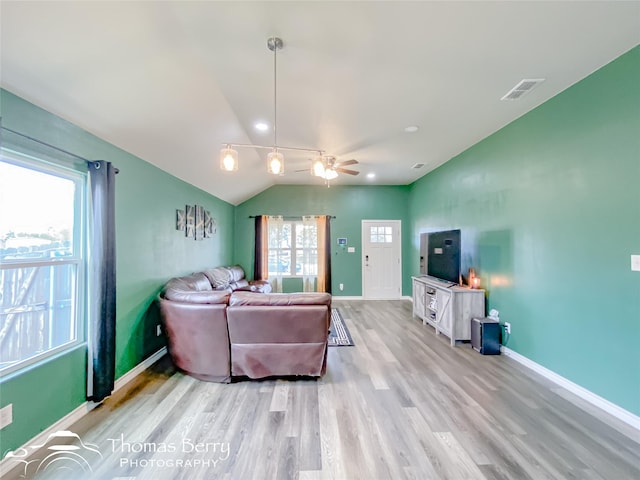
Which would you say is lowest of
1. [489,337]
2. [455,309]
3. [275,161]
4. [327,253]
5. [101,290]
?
[489,337]

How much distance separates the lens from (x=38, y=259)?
1.99 meters

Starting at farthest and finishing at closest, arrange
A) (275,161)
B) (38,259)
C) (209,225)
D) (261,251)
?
(261,251) → (209,225) → (275,161) → (38,259)

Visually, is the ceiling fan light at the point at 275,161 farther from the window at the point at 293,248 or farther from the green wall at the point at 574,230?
the window at the point at 293,248

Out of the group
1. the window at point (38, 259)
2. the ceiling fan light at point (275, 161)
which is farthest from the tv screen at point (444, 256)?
the window at point (38, 259)

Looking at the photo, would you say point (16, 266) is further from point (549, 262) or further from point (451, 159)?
point (451, 159)

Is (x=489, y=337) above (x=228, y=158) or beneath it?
beneath

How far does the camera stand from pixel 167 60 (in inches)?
78.7

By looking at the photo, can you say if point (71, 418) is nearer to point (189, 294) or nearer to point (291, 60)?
point (189, 294)

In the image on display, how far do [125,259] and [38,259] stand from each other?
803mm

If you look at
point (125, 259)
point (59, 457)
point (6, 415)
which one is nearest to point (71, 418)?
point (59, 457)

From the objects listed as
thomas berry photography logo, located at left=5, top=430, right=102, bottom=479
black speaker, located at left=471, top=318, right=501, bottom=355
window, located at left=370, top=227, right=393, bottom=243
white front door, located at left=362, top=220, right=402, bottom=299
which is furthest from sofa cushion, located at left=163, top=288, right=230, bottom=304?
window, located at left=370, top=227, right=393, bottom=243

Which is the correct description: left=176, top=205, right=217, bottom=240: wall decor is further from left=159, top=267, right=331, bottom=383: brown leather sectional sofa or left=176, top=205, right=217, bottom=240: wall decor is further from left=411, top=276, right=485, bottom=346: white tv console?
left=411, top=276, right=485, bottom=346: white tv console

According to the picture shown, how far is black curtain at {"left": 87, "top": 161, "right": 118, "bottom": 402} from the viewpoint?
7.54ft

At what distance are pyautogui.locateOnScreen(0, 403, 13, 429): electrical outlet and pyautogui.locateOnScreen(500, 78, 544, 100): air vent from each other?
4.63 m
